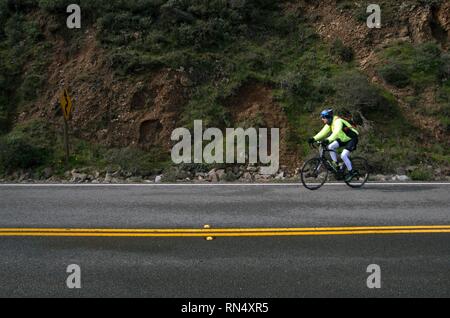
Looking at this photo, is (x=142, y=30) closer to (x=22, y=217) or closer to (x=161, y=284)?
(x=22, y=217)

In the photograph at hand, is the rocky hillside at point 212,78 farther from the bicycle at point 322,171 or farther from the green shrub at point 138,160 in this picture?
the bicycle at point 322,171

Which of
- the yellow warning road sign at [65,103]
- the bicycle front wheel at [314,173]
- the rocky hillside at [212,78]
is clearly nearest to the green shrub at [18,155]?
the rocky hillside at [212,78]

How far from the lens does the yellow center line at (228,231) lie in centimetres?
631

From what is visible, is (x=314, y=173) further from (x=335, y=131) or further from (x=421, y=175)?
(x=421, y=175)

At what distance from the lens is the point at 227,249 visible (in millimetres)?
5719

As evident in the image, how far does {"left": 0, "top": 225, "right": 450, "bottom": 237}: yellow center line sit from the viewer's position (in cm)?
631

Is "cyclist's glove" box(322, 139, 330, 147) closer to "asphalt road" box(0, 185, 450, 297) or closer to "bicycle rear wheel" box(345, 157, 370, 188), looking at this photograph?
"bicycle rear wheel" box(345, 157, 370, 188)

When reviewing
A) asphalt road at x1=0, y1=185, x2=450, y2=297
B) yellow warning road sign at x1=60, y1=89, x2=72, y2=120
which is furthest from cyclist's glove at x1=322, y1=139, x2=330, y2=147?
yellow warning road sign at x1=60, y1=89, x2=72, y2=120

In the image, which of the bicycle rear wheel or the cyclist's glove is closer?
the cyclist's glove

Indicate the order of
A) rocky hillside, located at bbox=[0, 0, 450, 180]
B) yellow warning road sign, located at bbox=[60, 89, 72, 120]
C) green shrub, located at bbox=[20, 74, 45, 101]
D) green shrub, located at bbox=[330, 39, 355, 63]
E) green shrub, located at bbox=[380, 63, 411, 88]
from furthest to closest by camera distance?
green shrub, located at bbox=[330, 39, 355, 63] < green shrub, located at bbox=[380, 63, 411, 88] < green shrub, located at bbox=[20, 74, 45, 101] < rocky hillside, located at bbox=[0, 0, 450, 180] < yellow warning road sign, located at bbox=[60, 89, 72, 120]

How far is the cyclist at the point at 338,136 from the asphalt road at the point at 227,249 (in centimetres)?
88

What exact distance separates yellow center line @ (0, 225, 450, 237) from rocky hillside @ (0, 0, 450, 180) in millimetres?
5521
